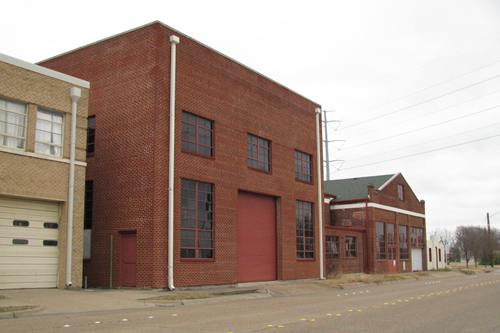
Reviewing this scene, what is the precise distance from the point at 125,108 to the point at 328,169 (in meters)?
55.2

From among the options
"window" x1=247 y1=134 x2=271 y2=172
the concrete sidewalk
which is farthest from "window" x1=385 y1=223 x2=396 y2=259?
the concrete sidewalk

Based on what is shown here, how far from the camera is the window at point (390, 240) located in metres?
50.6

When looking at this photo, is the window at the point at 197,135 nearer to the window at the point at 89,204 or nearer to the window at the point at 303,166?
the window at the point at 89,204

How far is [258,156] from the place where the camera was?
30719mm

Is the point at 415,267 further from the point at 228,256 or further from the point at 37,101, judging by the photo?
the point at 37,101

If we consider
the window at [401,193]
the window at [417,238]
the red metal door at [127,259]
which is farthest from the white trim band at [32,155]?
the window at [417,238]

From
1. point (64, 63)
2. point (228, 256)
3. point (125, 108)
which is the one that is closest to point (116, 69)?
point (125, 108)

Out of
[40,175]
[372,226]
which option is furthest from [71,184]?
[372,226]

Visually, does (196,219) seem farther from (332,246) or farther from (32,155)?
(332,246)

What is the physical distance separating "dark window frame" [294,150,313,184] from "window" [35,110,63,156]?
52.2ft

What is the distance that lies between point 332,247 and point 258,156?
1509cm

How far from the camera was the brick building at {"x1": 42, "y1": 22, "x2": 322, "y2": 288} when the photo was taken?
2388 centimetres

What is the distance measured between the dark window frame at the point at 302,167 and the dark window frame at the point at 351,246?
1112 centimetres

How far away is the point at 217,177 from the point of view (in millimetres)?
27016
